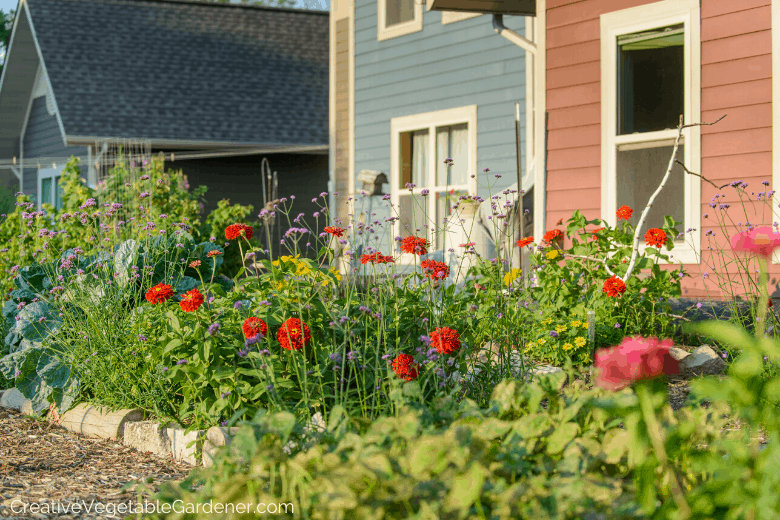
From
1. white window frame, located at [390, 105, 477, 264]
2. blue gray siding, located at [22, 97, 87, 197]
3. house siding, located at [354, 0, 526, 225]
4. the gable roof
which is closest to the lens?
house siding, located at [354, 0, 526, 225]

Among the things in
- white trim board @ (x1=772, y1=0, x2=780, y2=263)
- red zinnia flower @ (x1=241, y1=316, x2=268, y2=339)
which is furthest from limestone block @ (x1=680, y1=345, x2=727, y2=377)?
red zinnia flower @ (x1=241, y1=316, x2=268, y2=339)

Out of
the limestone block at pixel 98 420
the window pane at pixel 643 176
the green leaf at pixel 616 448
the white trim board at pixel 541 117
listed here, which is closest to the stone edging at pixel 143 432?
the limestone block at pixel 98 420

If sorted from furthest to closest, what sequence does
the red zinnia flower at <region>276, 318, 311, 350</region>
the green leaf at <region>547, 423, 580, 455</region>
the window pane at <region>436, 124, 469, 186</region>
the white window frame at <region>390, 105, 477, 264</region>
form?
1. the window pane at <region>436, 124, 469, 186</region>
2. the white window frame at <region>390, 105, 477, 264</region>
3. the red zinnia flower at <region>276, 318, 311, 350</region>
4. the green leaf at <region>547, 423, 580, 455</region>

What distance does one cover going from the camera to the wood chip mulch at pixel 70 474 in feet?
7.22

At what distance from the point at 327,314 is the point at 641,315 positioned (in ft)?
6.86

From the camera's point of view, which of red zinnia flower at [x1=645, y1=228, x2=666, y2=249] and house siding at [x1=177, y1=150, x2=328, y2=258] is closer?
red zinnia flower at [x1=645, y1=228, x2=666, y2=249]

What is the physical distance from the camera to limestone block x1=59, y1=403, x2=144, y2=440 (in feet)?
9.84

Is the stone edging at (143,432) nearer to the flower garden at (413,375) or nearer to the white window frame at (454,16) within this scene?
the flower garden at (413,375)

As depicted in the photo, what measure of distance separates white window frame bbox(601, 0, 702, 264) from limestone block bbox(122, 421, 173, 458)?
315 centimetres

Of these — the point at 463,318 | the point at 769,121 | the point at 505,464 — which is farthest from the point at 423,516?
the point at 769,121

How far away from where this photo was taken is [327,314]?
2768mm

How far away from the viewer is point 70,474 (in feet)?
8.46

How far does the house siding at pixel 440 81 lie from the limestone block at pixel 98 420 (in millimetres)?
4987

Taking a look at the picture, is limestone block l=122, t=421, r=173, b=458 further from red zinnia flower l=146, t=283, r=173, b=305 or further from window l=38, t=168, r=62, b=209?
window l=38, t=168, r=62, b=209
